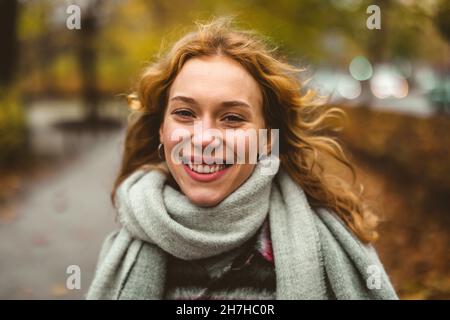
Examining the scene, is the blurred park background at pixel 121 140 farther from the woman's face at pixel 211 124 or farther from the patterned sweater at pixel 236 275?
the patterned sweater at pixel 236 275

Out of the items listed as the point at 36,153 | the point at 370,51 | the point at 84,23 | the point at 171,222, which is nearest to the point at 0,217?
the point at 36,153

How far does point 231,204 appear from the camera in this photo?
2.04 meters

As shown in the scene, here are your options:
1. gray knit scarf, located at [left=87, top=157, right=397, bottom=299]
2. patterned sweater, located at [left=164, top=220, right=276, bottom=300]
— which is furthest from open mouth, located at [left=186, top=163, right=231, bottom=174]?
patterned sweater, located at [left=164, top=220, right=276, bottom=300]

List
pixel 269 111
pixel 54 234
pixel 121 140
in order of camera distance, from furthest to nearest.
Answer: pixel 54 234, pixel 121 140, pixel 269 111

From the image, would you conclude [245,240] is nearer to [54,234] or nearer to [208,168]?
[208,168]

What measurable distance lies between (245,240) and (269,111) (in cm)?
58

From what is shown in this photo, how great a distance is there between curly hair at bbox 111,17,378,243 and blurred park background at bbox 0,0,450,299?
40cm

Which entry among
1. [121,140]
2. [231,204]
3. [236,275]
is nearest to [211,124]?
[231,204]

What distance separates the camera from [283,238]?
6.84 feet

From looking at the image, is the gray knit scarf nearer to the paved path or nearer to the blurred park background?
the blurred park background

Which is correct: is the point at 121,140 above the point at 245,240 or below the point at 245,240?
above

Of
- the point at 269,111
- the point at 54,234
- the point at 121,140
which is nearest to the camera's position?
the point at 269,111

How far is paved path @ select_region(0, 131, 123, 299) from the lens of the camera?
539 centimetres

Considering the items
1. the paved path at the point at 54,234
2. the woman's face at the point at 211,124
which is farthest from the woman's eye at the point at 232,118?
the paved path at the point at 54,234
